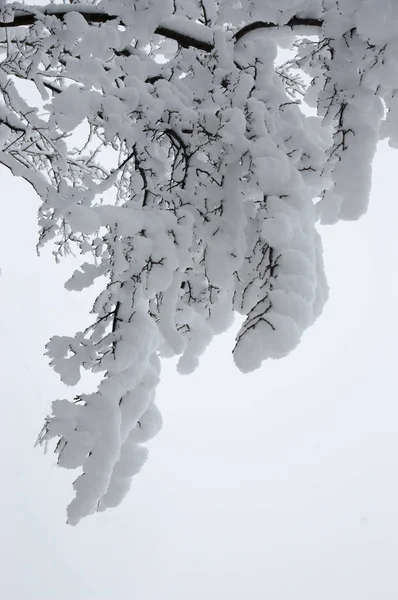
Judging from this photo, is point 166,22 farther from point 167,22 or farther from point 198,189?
point 198,189

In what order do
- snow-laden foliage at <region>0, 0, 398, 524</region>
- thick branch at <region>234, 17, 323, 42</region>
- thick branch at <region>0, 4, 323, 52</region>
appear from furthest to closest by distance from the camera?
thick branch at <region>0, 4, 323, 52</region> < thick branch at <region>234, 17, 323, 42</region> < snow-laden foliage at <region>0, 0, 398, 524</region>

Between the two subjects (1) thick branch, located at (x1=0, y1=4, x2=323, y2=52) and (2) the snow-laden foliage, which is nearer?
(2) the snow-laden foliage

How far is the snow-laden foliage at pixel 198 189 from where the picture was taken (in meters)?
1.78

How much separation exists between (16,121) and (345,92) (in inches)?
103

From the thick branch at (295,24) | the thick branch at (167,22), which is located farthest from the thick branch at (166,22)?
the thick branch at (295,24)

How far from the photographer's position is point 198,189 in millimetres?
2178

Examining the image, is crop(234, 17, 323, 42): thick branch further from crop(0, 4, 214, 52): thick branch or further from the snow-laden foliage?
crop(0, 4, 214, 52): thick branch

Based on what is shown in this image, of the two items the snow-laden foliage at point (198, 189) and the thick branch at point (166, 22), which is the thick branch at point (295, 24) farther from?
the thick branch at point (166, 22)

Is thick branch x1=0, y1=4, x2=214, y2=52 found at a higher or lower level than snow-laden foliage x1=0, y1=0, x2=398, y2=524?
higher

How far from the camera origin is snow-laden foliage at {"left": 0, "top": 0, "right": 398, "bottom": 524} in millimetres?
1781

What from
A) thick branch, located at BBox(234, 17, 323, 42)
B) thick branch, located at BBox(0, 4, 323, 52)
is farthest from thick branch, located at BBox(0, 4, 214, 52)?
thick branch, located at BBox(234, 17, 323, 42)

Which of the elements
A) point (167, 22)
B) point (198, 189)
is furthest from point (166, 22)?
point (198, 189)

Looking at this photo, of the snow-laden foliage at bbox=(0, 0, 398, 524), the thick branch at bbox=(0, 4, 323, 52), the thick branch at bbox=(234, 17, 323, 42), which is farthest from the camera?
the thick branch at bbox=(0, 4, 323, 52)

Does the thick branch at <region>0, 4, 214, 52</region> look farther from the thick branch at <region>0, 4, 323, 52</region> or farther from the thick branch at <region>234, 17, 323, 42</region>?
the thick branch at <region>234, 17, 323, 42</region>
